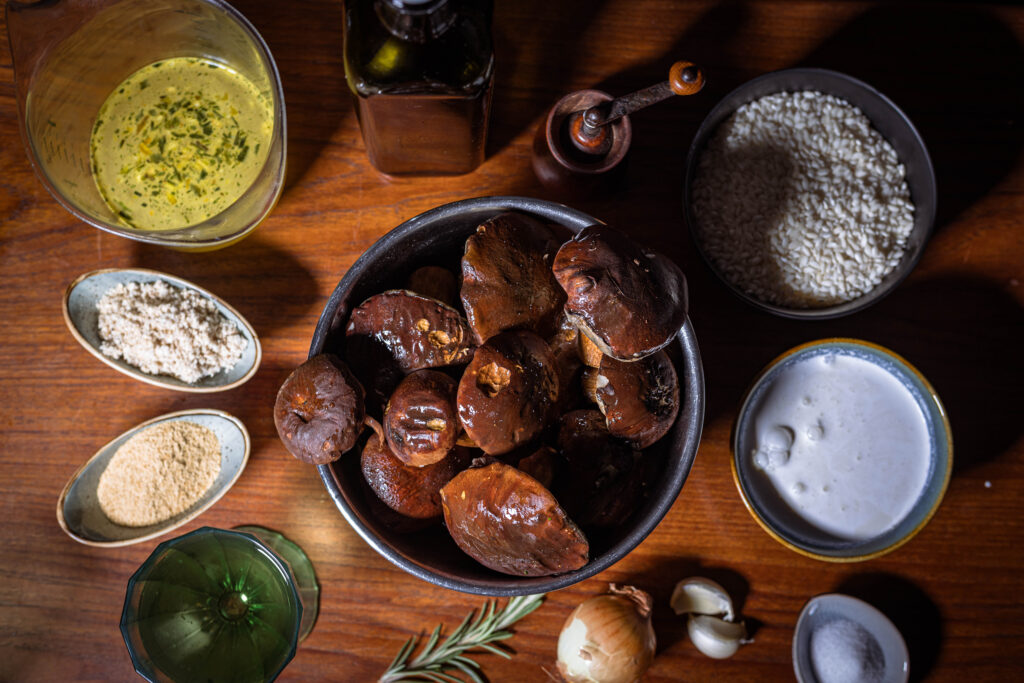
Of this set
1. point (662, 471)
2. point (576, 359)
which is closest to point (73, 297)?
point (576, 359)

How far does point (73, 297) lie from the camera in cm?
132

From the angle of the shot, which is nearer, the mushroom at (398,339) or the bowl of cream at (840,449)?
the mushroom at (398,339)

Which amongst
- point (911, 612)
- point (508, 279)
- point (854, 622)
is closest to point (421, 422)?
point (508, 279)

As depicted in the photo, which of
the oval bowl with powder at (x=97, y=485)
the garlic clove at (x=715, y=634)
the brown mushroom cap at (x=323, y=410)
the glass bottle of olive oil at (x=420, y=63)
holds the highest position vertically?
the glass bottle of olive oil at (x=420, y=63)

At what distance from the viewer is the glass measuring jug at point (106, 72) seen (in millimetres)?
1227

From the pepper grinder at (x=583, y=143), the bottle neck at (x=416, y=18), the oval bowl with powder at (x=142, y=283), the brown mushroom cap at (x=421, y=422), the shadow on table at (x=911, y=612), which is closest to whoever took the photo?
the bottle neck at (x=416, y=18)

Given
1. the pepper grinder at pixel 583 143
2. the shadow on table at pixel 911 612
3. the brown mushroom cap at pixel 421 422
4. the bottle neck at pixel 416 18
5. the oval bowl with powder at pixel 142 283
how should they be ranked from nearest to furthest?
the bottle neck at pixel 416 18, the brown mushroom cap at pixel 421 422, the pepper grinder at pixel 583 143, the oval bowl with powder at pixel 142 283, the shadow on table at pixel 911 612

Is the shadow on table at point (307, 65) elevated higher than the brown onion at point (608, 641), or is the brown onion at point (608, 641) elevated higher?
the shadow on table at point (307, 65)

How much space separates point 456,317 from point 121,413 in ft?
2.67

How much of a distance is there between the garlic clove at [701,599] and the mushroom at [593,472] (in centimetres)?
37

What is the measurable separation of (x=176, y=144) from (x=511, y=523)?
1.00 m

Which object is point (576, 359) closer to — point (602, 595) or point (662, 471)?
point (662, 471)

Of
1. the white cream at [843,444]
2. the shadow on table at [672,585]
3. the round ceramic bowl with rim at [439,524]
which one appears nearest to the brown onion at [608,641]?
the shadow on table at [672,585]

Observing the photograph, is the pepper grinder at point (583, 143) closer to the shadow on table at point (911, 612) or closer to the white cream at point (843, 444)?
the white cream at point (843, 444)
